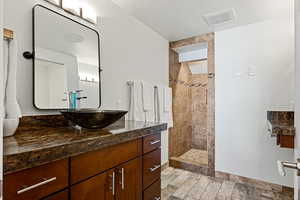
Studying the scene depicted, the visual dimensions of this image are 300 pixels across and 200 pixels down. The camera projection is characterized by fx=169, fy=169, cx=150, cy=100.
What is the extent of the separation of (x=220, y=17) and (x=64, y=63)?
6.26 feet

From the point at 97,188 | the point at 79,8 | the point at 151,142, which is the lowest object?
the point at 97,188

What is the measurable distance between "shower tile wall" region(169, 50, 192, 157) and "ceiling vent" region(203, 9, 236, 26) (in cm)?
98

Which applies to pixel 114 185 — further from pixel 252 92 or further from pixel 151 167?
pixel 252 92

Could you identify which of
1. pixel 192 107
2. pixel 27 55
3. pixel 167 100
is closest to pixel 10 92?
pixel 27 55

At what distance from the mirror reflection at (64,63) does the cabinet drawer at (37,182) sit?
726 millimetres

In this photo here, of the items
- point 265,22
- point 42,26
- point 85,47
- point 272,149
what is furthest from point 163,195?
point 265,22

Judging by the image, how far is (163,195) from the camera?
204 cm

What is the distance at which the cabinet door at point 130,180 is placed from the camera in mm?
1028

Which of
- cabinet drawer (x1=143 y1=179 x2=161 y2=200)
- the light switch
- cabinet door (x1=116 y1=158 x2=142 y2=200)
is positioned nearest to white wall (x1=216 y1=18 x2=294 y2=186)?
the light switch

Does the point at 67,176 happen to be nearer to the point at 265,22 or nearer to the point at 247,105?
the point at 247,105

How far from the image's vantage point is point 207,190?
7.06 feet

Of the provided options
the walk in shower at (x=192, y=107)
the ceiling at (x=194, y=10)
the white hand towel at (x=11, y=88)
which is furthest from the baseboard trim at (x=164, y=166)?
the white hand towel at (x=11, y=88)

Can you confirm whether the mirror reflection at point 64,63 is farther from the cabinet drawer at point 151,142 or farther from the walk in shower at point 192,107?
the walk in shower at point 192,107

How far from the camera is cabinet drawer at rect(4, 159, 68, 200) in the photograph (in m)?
0.58
